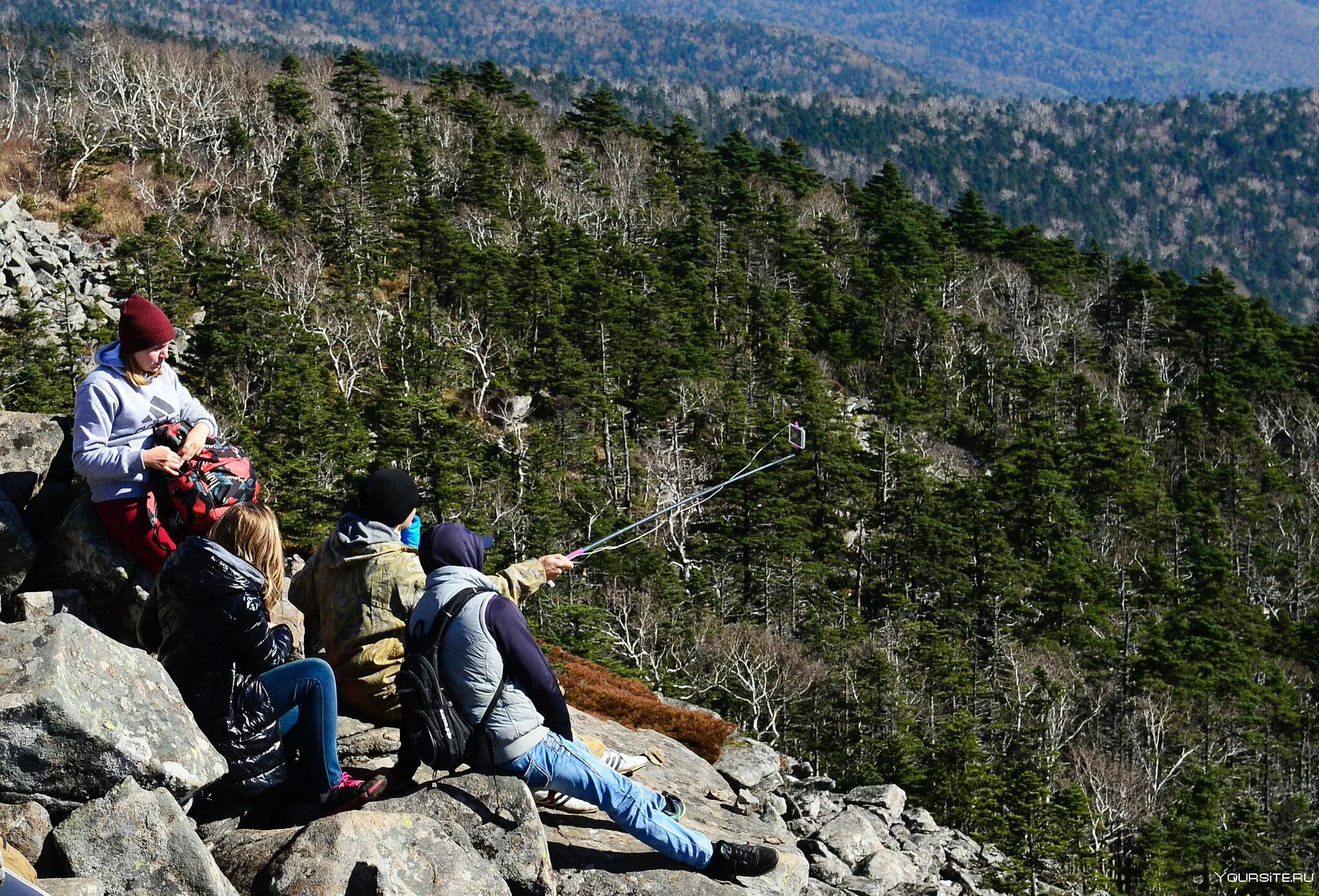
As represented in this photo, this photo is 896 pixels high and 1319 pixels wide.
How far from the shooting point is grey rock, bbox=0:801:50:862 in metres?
5.08

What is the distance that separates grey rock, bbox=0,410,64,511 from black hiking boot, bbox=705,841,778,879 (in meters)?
5.19

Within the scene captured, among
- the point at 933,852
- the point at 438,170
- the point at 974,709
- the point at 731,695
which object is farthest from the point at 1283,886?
the point at 438,170

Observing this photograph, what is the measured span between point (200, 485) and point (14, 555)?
147 cm

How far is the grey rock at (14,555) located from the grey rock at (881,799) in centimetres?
887

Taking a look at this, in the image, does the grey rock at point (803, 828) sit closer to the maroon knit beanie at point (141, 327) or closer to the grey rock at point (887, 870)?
the grey rock at point (887, 870)

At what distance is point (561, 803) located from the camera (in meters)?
6.84

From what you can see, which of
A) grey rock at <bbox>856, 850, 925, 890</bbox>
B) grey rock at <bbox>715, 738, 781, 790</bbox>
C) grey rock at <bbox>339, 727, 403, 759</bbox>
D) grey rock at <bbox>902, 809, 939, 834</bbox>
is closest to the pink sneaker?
grey rock at <bbox>339, 727, 403, 759</bbox>

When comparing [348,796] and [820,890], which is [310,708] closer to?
[348,796]

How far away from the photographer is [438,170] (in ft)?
239

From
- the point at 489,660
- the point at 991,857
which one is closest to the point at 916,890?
the point at 489,660

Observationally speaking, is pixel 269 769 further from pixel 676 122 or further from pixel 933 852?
pixel 676 122

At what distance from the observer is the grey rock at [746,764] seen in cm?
1043

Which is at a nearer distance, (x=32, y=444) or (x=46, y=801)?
(x=46, y=801)

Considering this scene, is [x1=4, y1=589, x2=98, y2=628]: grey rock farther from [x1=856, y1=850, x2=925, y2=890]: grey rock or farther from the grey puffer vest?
[x1=856, y1=850, x2=925, y2=890]: grey rock
